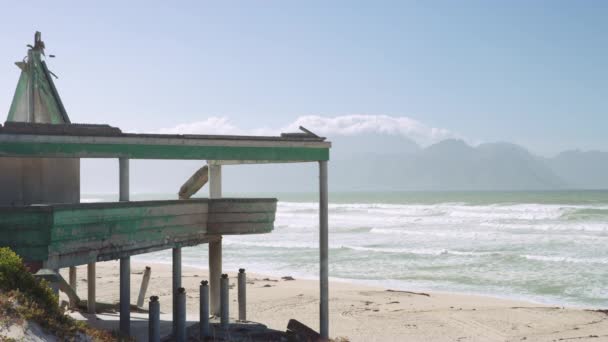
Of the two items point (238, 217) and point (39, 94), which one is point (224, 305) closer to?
point (238, 217)

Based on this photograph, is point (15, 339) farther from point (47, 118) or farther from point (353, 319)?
point (353, 319)

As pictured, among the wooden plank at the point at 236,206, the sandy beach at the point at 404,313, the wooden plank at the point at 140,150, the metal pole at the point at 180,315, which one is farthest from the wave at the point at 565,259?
the metal pole at the point at 180,315

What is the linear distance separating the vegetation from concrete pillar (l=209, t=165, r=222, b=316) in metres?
5.67

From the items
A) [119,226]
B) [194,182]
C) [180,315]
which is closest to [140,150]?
[119,226]

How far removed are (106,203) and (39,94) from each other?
212 inches

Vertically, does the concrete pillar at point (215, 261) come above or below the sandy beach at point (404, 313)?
above

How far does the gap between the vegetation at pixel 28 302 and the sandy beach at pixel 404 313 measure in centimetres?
620

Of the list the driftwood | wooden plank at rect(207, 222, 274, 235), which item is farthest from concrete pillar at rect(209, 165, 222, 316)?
the driftwood

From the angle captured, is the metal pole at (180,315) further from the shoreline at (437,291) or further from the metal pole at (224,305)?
the shoreline at (437,291)

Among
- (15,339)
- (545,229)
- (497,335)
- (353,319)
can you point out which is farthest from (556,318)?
(545,229)

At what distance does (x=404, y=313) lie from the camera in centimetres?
1948

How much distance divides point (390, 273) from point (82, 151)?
1891 centimetres

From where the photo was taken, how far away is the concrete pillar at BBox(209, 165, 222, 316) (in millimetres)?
15102

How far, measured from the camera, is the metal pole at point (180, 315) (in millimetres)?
11695
